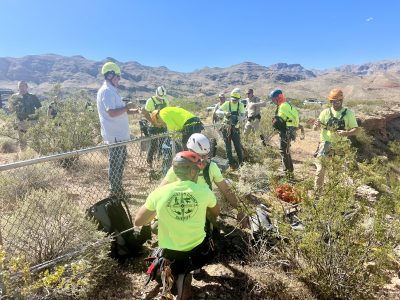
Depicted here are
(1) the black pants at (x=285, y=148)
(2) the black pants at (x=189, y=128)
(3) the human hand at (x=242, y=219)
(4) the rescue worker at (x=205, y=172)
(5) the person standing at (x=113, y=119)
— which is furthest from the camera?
(1) the black pants at (x=285, y=148)

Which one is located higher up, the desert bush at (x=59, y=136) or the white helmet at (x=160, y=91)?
the white helmet at (x=160, y=91)

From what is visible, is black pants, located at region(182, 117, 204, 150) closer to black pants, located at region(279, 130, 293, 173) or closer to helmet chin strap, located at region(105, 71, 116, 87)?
helmet chin strap, located at region(105, 71, 116, 87)

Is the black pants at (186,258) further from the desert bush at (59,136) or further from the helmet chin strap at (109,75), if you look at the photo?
the desert bush at (59,136)

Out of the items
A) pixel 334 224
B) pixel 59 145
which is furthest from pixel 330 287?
pixel 59 145

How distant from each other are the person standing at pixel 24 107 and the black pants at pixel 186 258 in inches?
294

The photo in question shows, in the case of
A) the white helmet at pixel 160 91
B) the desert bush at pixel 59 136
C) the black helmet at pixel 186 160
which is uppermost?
the white helmet at pixel 160 91

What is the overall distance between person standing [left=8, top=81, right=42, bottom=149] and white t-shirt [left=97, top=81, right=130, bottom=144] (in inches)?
192

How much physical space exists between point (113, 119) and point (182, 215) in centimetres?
254

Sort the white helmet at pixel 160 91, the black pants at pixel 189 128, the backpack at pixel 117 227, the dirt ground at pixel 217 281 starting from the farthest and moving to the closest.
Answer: the white helmet at pixel 160 91, the black pants at pixel 189 128, the backpack at pixel 117 227, the dirt ground at pixel 217 281

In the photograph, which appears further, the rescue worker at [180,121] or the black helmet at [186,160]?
the rescue worker at [180,121]

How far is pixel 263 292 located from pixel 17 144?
31.8 feet

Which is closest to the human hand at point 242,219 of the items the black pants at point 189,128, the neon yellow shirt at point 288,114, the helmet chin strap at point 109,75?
the black pants at point 189,128

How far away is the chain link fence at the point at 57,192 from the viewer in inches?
139

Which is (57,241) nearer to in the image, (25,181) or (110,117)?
(110,117)
